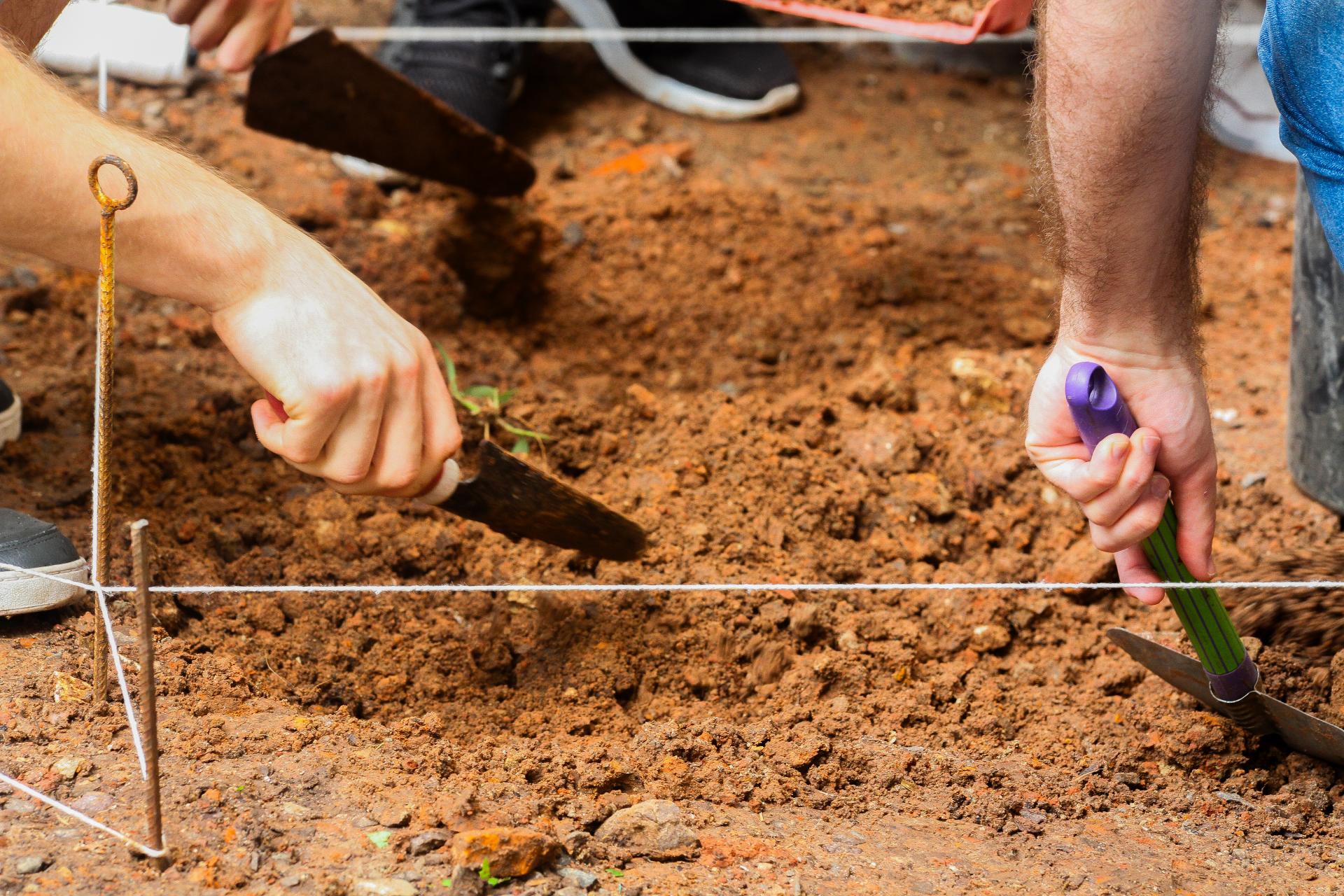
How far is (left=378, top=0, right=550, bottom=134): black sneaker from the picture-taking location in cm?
319

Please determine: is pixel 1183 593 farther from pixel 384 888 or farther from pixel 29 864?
pixel 29 864

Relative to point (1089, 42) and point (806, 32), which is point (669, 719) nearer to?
point (1089, 42)

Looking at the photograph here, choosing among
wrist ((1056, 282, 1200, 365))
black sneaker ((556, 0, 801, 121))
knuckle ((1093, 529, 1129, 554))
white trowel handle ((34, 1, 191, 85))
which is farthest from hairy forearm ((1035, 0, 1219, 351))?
white trowel handle ((34, 1, 191, 85))

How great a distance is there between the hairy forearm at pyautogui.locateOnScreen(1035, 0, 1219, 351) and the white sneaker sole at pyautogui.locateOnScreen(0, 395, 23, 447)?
5.77ft

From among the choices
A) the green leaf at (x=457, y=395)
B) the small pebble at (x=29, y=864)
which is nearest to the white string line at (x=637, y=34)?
the green leaf at (x=457, y=395)

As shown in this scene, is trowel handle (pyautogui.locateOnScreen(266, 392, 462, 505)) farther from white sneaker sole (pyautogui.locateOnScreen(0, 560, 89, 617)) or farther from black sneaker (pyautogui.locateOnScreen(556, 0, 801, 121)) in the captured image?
black sneaker (pyautogui.locateOnScreen(556, 0, 801, 121))

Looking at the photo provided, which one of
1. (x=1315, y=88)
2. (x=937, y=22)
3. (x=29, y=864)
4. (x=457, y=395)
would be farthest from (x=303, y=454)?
(x=937, y=22)

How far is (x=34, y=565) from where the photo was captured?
1.57 metres

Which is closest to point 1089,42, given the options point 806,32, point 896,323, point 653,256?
point 896,323

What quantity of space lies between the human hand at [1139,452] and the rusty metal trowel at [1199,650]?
0.09 ft

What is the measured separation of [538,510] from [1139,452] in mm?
817

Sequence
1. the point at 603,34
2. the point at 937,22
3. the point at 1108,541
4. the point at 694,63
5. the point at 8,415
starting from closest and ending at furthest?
the point at 1108,541, the point at 8,415, the point at 937,22, the point at 603,34, the point at 694,63

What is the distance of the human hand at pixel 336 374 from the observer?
1.29m

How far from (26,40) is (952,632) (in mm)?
1874
